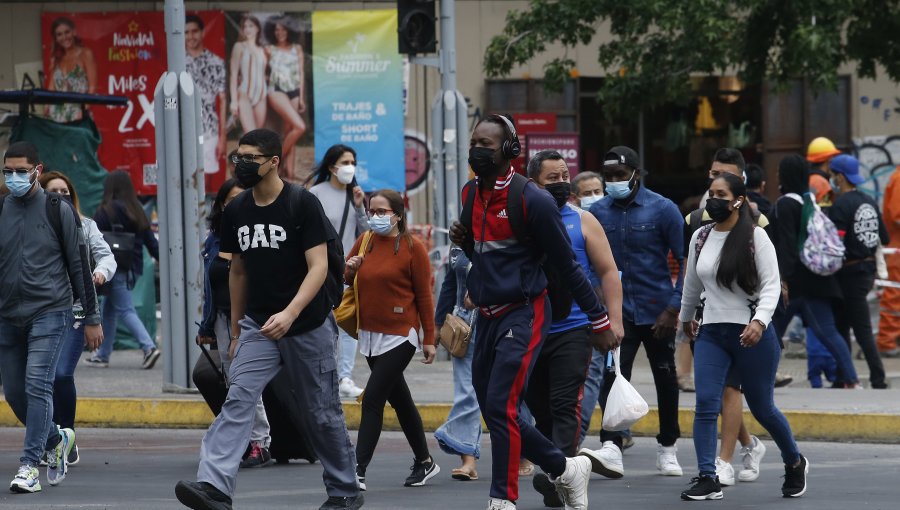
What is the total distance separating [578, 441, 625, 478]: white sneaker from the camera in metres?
8.72

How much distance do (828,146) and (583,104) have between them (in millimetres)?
6553

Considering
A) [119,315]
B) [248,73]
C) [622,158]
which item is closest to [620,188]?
[622,158]

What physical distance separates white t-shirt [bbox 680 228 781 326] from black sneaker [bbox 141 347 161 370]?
7.18 meters

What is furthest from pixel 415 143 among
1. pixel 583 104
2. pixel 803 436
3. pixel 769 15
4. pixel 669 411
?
pixel 669 411

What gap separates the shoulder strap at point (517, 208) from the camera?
705cm

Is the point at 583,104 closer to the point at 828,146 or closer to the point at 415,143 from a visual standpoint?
the point at 415,143

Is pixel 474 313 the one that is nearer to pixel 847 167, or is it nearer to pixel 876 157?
A: pixel 847 167

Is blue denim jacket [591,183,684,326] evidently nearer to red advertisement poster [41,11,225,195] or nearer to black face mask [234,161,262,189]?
black face mask [234,161,262,189]

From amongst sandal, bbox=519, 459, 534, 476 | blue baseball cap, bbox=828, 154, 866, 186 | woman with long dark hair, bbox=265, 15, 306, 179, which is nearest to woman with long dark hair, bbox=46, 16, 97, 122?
woman with long dark hair, bbox=265, 15, 306, 179

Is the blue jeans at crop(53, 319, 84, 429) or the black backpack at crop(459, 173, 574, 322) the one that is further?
the blue jeans at crop(53, 319, 84, 429)

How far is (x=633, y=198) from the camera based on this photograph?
29.6ft

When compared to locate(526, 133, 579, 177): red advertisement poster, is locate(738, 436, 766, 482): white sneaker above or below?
below

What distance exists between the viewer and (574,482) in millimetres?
7328

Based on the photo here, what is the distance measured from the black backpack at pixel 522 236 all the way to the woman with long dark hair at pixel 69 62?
13168 mm
